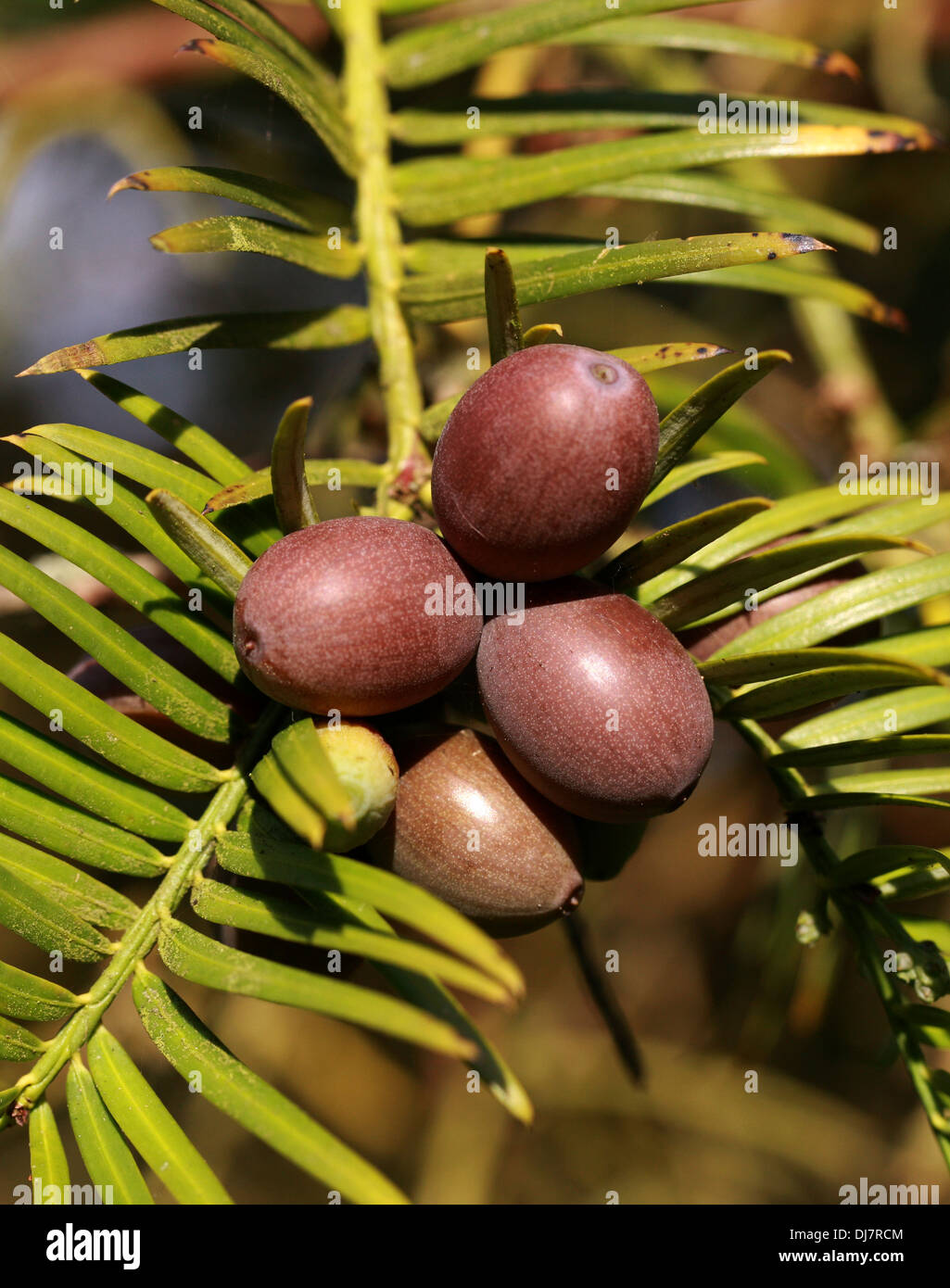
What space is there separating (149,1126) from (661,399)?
Result: 129 cm

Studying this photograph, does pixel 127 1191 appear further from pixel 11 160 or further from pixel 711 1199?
pixel 711 1199

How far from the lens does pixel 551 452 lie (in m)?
0.73

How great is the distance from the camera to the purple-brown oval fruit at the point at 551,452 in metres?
0.72

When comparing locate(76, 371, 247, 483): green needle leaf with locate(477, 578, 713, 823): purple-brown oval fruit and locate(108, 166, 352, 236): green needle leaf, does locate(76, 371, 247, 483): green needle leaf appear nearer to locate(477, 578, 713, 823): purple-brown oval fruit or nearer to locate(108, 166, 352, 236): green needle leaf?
locate(108, 166, 352, 236): green needle leaf

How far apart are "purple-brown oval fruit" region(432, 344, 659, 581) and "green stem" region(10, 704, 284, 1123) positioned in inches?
11.9

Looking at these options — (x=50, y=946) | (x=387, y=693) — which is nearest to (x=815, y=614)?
(x=387, y=693)

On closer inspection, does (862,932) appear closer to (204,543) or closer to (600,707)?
(600,707)

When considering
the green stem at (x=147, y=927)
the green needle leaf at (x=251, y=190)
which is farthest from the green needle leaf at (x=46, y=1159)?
the green needle leaf at (x=251, y=190)

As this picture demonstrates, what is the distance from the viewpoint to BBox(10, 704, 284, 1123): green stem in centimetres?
80

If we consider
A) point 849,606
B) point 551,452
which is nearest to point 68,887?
point 551,452

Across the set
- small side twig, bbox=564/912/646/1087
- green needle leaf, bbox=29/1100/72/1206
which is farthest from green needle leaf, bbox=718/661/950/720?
green needle leaf, bbox=29/1100/72/1206

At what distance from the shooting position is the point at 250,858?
77 centimetres

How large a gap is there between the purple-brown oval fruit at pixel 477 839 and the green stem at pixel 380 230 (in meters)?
0.29

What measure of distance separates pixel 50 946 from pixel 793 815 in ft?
2.35
